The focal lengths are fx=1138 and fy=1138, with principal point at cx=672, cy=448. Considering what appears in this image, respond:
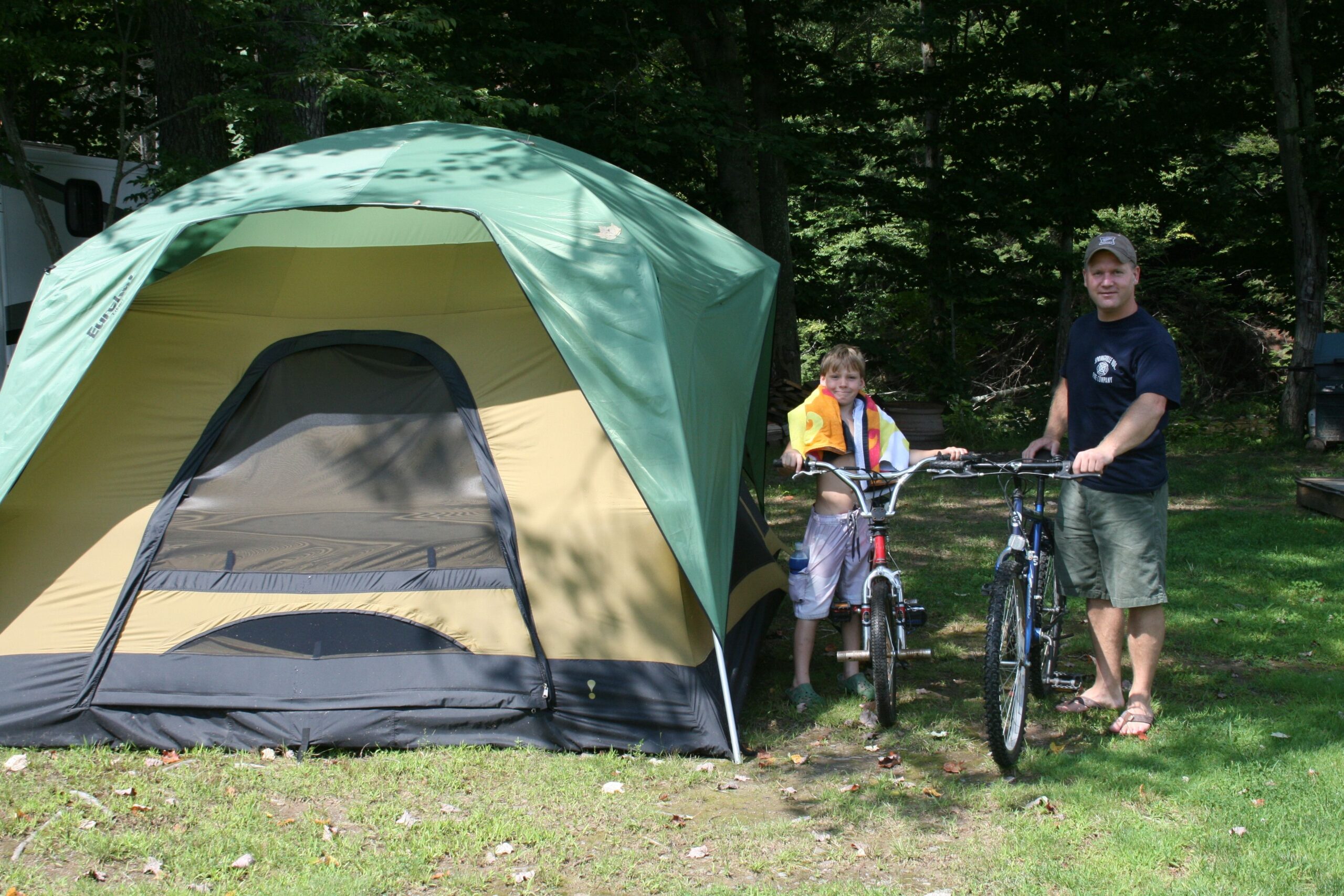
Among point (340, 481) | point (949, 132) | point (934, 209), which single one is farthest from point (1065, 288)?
point (340, 481)

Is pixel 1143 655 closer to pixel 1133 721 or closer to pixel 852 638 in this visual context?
pixel 1133 721

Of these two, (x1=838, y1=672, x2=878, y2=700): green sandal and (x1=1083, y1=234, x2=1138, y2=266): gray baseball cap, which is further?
(x1=838, y1=672, x2=878, y2=700): green sandal

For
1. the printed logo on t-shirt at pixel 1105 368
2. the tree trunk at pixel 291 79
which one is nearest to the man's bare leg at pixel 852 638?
the printed logo on t-shirt at pixel 1105 368

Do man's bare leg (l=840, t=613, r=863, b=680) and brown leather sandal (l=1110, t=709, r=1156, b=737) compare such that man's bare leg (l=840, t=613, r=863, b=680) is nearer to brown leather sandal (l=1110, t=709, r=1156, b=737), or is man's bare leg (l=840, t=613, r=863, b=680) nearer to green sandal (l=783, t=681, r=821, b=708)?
green sandal (l=783, t=681, r=821, b=708)

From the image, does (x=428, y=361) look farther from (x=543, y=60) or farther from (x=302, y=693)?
(x=543, y=60)

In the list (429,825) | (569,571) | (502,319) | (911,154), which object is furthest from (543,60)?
(429,825)

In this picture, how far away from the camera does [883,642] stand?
12.7 ft

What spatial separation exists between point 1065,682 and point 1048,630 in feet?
0.65

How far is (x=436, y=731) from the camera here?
3975 mm

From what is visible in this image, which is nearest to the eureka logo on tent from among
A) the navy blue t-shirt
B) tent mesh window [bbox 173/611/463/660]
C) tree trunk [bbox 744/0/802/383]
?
tent mesh window [bbox 173/611/463/660]

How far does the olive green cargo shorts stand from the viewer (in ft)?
12.8

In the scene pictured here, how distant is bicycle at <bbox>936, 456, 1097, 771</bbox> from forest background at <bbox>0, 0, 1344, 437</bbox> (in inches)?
216

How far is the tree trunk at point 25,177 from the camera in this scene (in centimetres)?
727

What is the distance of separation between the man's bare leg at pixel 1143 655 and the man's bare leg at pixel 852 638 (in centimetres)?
98
